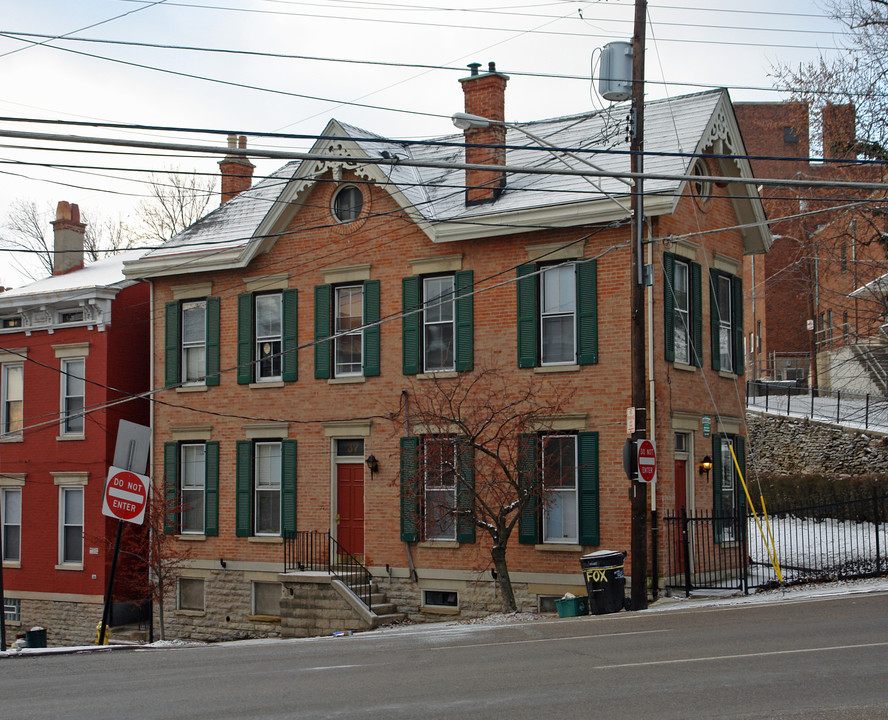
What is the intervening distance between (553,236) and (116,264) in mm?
16019

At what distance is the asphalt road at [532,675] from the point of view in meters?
8.82

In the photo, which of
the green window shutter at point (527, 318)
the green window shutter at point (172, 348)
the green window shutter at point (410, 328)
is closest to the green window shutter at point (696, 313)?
the green window shutter at point (527, 318)

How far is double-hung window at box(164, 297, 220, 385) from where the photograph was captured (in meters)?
25.1

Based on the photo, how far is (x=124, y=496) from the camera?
18.5 meters

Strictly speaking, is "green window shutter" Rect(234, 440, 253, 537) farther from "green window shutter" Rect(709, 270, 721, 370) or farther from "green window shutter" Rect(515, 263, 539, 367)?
"green window shutter" Rect(709, 270, 721, 370)

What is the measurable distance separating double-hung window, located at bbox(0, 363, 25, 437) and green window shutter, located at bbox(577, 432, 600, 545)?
623 inches

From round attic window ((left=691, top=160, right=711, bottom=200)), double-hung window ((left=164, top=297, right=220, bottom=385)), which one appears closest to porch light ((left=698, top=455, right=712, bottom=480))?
round attic window ((left=691, top=160, right=711, bottom=200))

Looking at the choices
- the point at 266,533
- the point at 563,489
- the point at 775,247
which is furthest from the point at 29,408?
the point at 775,247

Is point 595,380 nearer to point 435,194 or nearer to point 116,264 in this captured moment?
point 435,194

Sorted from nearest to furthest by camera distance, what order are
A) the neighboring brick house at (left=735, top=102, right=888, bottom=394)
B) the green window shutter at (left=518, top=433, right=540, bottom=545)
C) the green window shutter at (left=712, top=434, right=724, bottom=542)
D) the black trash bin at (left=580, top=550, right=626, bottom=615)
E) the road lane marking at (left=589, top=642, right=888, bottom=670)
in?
1. the road lane marking at (left=589, top=642, right=888, bottom=670)
2. the black trash bin at (left=580, top=550, right=626, bottom=615)
3. the green window shutter at (left=518, top=433, right=540, bottom=545)
4. the green window shutter at (left=712, top=434, right=724, bottom=542)
5. the neighboring brick house at (left=735, top=102, right=888, bottom=394)

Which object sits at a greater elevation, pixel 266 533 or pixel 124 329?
pixel 124 329

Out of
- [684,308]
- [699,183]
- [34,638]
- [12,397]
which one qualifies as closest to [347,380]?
[684,308]

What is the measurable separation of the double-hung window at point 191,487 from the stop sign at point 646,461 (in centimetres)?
1109

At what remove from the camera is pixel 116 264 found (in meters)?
31.3
